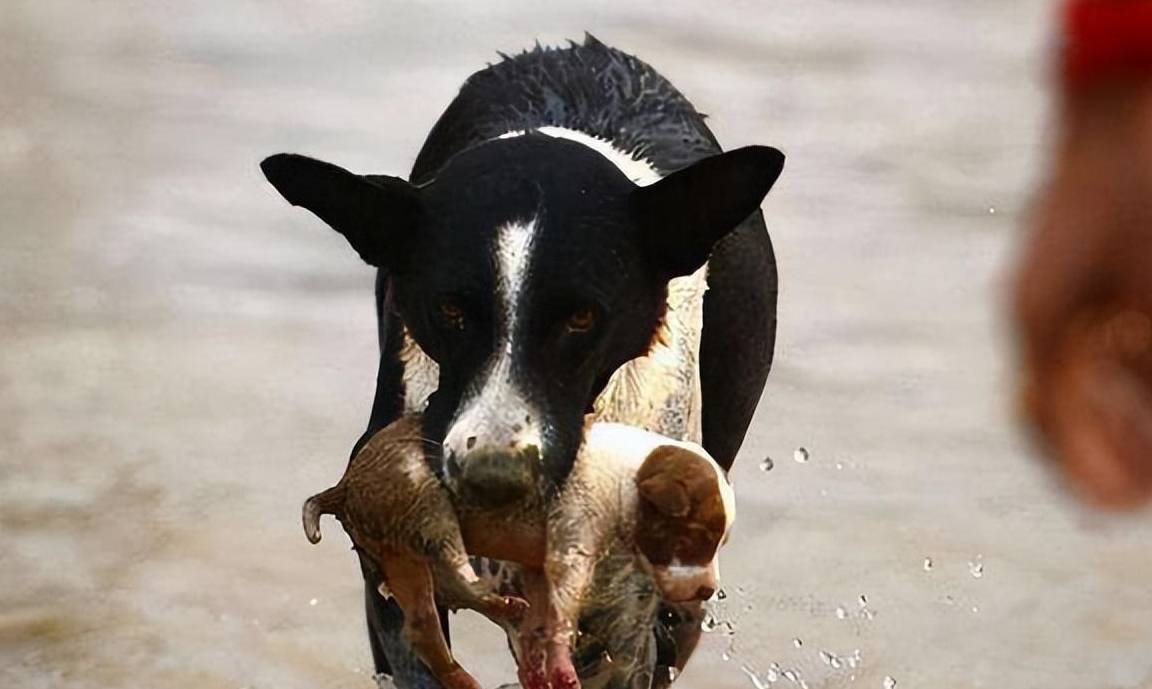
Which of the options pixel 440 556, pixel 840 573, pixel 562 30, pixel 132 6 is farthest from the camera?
pixel 132 6

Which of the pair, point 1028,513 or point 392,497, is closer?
point 392,497

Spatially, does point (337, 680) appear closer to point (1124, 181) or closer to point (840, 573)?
point (840, 573)

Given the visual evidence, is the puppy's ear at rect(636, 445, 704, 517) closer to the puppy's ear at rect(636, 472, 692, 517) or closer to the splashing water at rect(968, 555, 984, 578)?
the puppy's ear at rect(636, 472, 692, 517)

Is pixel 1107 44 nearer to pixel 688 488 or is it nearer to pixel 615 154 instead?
pixel 688 488

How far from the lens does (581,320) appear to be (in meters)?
2.25

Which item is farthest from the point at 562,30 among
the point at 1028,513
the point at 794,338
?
the point at 1028,513

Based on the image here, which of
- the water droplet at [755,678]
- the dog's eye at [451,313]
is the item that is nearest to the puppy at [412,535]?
the dog's eye at [451,313]

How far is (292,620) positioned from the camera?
11.9ft

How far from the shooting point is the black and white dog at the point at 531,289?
7.01 feet

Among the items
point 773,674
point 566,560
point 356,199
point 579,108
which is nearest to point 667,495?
point 566,560

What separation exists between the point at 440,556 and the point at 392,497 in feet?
0.31

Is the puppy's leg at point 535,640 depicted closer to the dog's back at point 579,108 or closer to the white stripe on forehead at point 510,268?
the white stripe on forehead at point 510,268

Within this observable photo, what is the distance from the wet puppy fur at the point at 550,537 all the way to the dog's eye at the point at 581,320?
15 centimetres

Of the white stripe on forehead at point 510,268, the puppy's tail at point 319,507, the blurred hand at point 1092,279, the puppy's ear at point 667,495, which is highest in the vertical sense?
the blurred hand at point 1092,279
